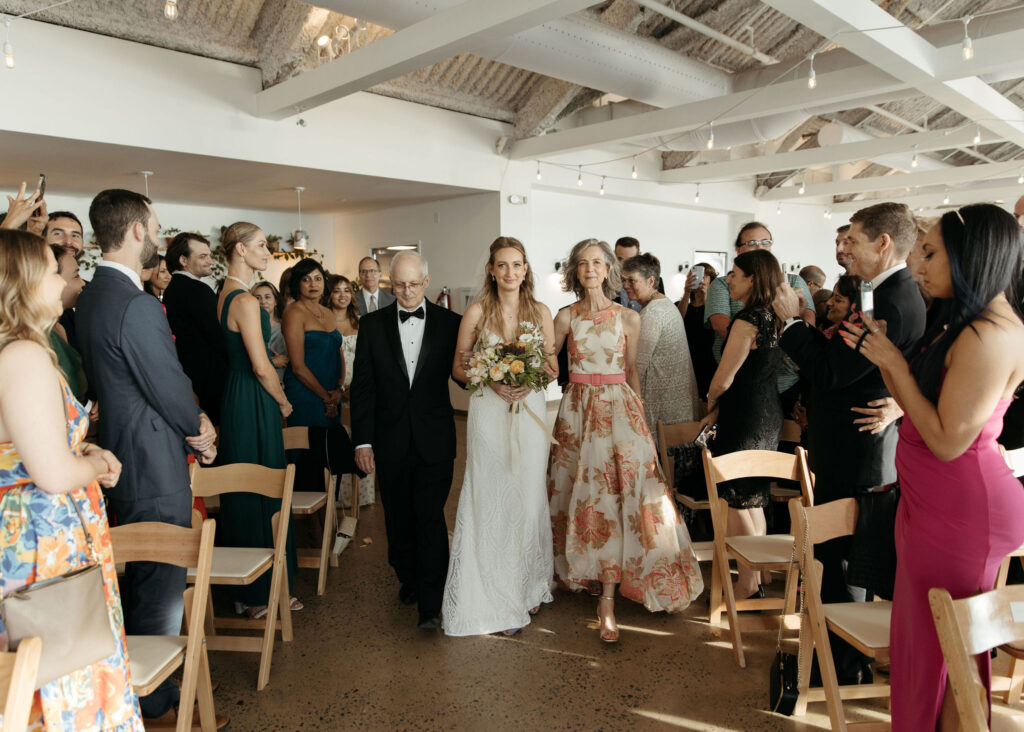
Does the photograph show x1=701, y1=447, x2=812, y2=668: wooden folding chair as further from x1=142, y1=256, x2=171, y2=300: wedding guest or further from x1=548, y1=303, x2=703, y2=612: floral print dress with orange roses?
x1=142, y1=256, x2=171, y2=300: wedding guest

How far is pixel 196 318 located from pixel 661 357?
9.64 feet

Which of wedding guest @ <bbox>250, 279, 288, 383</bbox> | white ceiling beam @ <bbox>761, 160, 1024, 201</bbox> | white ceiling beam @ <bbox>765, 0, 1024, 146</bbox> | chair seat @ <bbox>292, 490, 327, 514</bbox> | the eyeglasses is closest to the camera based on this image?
the eyeglasses

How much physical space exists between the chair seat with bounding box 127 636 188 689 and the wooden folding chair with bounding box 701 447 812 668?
2.32m

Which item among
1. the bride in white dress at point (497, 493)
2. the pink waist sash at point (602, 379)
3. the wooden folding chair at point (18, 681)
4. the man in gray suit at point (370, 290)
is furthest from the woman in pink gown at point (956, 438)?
the man in gray suit at point (370, 290)

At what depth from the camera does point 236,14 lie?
645 centimetres

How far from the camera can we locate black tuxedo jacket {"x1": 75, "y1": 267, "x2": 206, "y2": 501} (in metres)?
2.56

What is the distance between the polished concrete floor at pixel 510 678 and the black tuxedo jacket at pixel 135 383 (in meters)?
1.14

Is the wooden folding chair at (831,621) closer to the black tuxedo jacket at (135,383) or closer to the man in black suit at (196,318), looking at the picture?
the black tuxedo jacket at (135,383)

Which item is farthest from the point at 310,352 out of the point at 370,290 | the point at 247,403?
the point at 370,290

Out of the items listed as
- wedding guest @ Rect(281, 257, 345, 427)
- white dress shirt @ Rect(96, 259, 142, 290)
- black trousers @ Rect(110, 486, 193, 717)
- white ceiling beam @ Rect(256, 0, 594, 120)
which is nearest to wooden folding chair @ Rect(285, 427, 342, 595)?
wedding guest @ Rect(281, 257, 345, 427)

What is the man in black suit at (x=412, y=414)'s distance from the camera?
3.52 metres

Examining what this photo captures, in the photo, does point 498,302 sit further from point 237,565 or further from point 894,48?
point 894,48

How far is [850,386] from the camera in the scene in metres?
2.83

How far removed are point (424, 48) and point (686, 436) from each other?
3.45 meters
